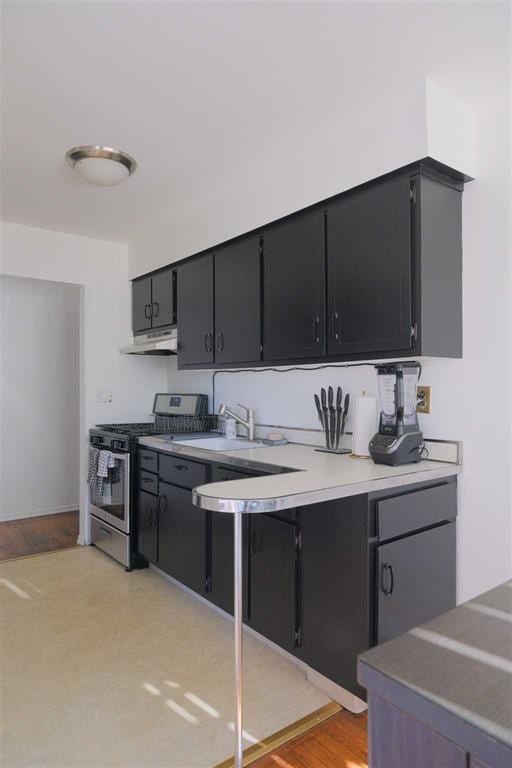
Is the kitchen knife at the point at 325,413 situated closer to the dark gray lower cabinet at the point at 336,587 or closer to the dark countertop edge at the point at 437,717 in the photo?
the dark gray lower cabinet at the point at 336,587

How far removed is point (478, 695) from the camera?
0.57 m

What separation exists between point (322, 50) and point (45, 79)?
1.09 metres

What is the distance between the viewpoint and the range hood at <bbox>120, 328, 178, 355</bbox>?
3.57 meters

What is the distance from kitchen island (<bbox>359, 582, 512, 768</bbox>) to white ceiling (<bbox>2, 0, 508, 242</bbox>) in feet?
5.88

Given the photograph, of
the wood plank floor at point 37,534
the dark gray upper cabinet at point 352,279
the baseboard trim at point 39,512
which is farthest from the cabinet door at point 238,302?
the baseboard trim at point 39,512

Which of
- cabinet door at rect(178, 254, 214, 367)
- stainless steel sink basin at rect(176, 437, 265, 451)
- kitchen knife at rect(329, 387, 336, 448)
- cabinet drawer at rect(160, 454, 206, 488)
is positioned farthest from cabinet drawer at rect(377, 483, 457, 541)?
cabinet door at rect(178, 254, 214, 367)

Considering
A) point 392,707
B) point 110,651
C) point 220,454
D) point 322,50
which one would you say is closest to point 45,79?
point 322,50

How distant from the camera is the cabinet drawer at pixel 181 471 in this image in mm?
2713

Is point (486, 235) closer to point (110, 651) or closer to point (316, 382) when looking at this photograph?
point (316, 382)

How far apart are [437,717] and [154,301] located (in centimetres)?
361

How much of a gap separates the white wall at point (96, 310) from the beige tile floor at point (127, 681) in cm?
128

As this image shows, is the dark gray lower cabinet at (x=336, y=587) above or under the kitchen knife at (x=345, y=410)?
under

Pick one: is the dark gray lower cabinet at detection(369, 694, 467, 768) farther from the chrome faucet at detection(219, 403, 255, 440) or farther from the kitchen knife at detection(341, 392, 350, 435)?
the chrome faucet at detection(219, 403, 255, 440)

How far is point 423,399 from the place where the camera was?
231 cm
